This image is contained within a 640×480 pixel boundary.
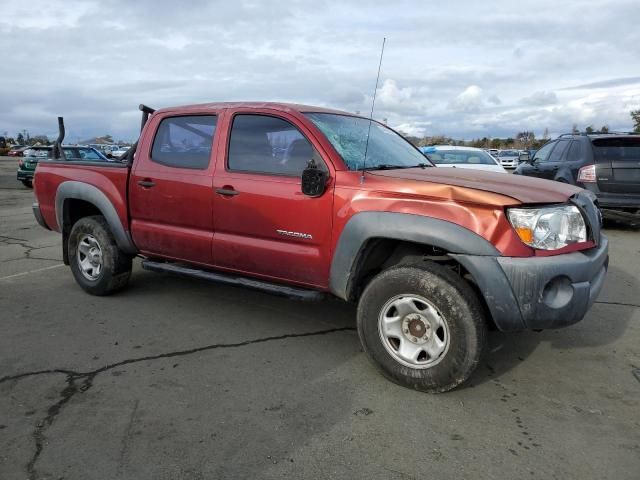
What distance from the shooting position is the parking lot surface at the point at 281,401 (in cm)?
256

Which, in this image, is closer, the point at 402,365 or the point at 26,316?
the point at 402,365

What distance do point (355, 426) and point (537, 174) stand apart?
884 centimetres

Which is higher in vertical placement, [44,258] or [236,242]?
[236,242]

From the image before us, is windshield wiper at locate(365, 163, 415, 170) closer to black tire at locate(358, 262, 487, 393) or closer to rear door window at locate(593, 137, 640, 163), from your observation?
black tire at locate(358, 262, 487, 393)

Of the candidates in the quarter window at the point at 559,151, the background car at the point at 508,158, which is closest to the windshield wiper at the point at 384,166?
the quarter window at the point at 559,151

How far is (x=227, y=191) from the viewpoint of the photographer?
13.4ft

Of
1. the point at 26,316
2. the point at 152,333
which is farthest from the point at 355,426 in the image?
the point at 26,316

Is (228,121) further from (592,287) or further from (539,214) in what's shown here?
(592,287)

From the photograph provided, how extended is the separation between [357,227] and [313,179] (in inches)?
17.9

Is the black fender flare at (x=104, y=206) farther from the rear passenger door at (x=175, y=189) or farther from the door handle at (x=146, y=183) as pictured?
the door handle at (x=146, y=183)

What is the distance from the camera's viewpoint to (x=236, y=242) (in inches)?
161

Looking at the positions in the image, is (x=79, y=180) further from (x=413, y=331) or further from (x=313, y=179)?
(x=413, y=331)

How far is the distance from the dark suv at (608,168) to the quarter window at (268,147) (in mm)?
6673

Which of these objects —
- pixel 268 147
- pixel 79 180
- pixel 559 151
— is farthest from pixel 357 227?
pixel 559 151
